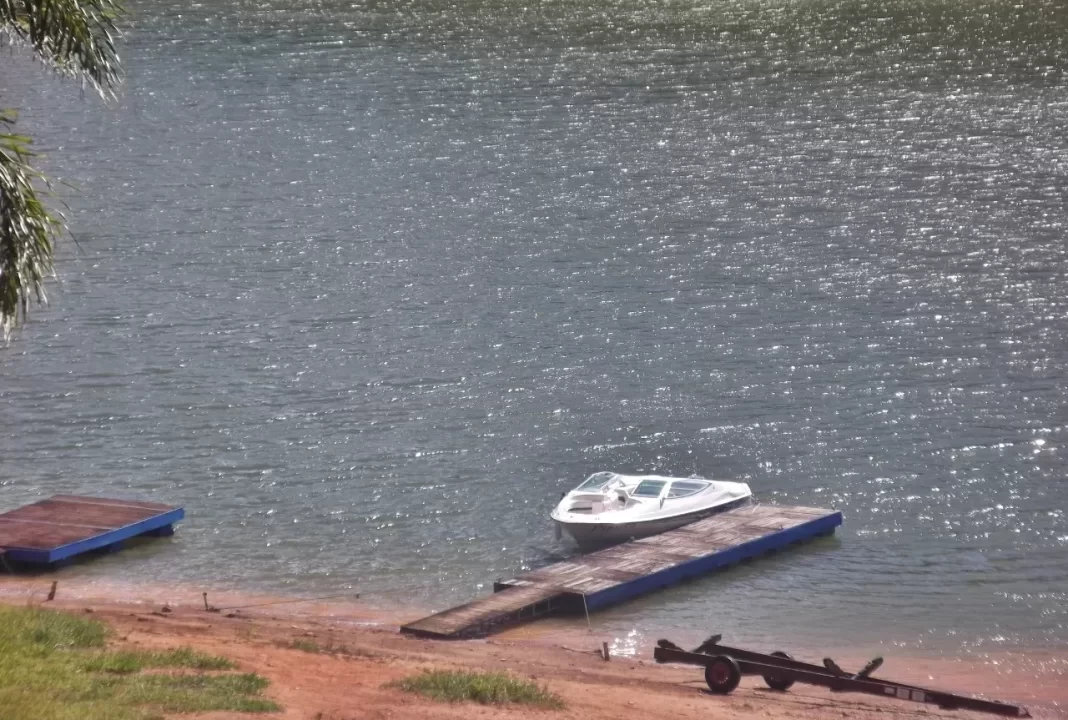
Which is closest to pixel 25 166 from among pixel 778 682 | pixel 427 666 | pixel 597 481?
pixel 427 666

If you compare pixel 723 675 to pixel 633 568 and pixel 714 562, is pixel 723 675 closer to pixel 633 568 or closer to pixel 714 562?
pixel 633 568

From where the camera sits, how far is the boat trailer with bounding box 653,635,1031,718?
20.3 meters

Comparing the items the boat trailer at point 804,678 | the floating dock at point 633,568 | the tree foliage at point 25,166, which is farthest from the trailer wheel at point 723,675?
the tree foliage at point 25,166

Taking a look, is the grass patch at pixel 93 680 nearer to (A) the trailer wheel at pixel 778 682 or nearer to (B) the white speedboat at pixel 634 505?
(A) the trailer wheel at pixel 778 682

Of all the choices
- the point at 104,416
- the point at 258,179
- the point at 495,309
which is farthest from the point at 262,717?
the point at 258,179

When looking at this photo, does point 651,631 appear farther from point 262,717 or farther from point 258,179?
point 258,179

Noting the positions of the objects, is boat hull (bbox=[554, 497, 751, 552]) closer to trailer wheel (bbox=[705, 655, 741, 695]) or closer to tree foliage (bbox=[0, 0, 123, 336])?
trailer wheel (bbox=[705, 655, 741, 695])

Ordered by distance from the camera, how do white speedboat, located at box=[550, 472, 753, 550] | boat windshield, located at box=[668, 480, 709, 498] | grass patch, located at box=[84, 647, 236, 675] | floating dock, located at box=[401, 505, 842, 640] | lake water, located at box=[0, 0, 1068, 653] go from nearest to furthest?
1. grass patch, located at box=[84, 647, 236, 675]
2. floating dock, located at box=[401, 505, 842, 640]
3. white speedboat, located at box=[550, 472, 753, 550]
4. lake water, located at box=[0, 0, 1068, 653]
5. boat windshield, located at box=[668, 480, 709, 498]

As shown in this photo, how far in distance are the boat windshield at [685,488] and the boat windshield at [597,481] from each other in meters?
1.38

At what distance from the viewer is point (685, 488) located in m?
31.2

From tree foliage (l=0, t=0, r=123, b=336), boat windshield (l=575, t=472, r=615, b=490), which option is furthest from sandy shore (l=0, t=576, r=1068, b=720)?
boat windshield (l=575, t=472, r=615, b=490)

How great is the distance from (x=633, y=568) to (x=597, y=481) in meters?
3.83

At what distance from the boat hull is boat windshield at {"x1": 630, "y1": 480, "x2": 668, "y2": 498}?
2.53ft

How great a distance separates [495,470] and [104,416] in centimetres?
1052
